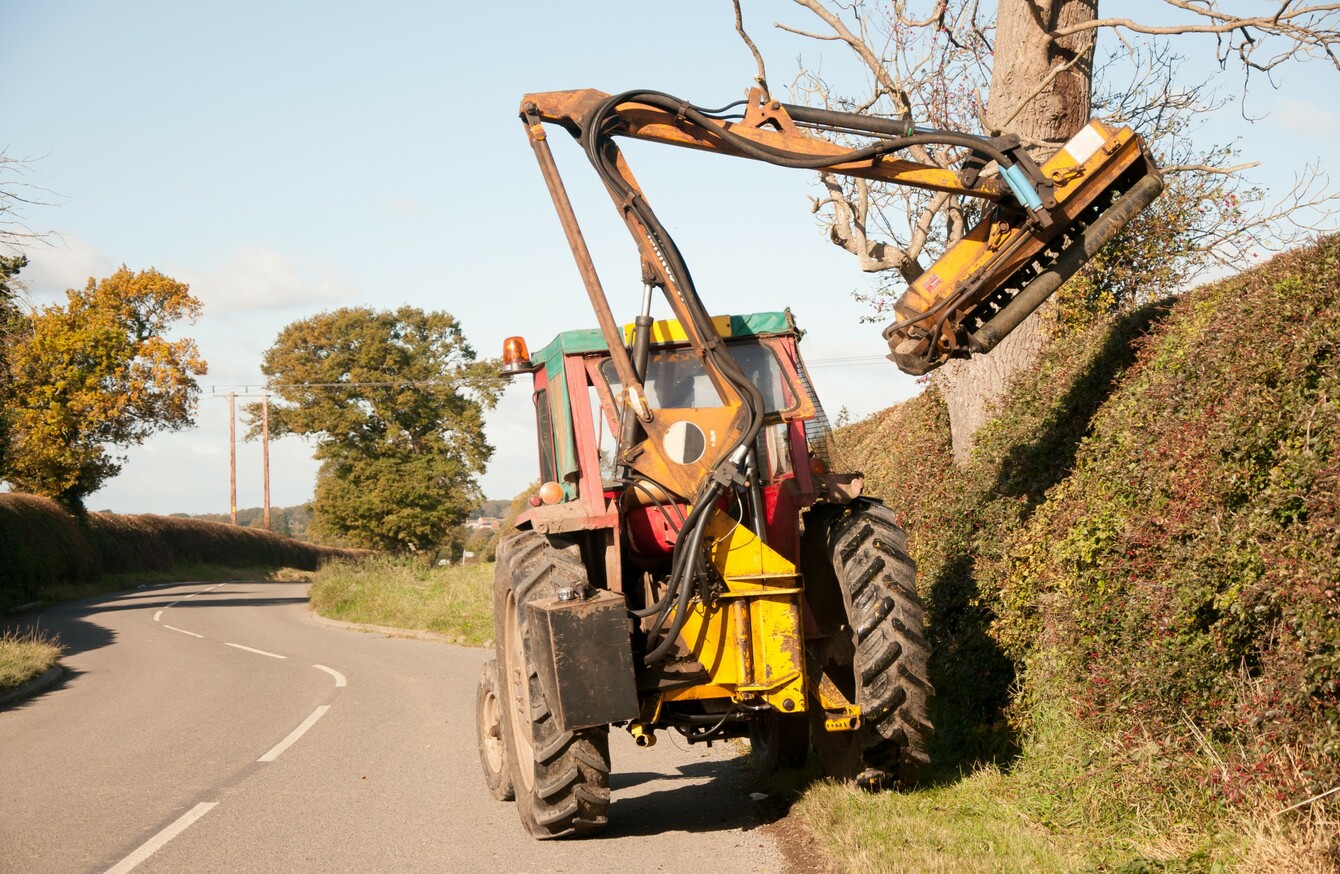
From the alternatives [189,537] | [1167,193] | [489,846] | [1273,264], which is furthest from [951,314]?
[189,537]

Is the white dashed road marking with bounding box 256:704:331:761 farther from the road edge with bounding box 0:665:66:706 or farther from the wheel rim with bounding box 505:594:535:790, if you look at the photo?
the road edge with bounding box 0:665:66:706

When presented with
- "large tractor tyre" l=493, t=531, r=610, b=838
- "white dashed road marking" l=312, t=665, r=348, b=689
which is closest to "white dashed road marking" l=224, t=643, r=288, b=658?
"white dashed road marking" l=312, t=665, r=348, b=689

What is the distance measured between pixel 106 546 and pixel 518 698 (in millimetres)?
41973

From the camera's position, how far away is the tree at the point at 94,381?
1698 inches

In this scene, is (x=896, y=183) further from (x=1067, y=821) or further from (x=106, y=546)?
(x=106, y=546)

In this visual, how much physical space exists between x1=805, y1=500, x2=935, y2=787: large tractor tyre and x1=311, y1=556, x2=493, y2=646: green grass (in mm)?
14057

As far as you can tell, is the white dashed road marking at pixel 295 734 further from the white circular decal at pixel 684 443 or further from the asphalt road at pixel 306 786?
the white circular decal at pixel 684 443

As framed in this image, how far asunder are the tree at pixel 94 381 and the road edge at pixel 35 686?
26435 mm

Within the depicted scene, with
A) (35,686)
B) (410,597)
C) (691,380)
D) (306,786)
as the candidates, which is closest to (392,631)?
(410,597)

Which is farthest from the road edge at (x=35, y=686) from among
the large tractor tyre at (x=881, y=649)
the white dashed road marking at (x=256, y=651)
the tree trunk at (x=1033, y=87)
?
the tree trunk at (x=1033, y=87)

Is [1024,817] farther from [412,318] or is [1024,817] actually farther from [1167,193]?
[412,318]

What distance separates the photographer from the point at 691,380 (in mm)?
7730

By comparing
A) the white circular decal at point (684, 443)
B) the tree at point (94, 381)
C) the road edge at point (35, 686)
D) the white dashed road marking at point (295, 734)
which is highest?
the tree at point (94, 381)

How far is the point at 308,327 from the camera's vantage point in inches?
2372
